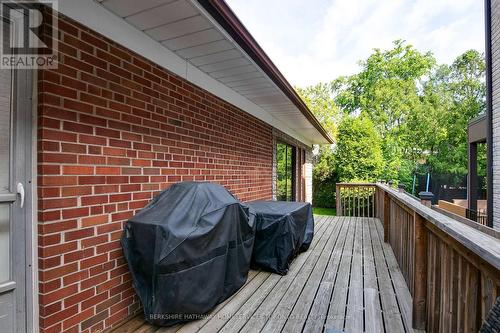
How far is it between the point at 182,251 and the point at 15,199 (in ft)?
3.34

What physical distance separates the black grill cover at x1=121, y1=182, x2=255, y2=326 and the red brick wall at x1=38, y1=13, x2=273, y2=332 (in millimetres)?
194

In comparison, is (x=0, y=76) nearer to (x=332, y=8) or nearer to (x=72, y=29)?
(x=72, y=29)

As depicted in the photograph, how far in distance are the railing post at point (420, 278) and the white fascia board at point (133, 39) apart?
2495 millimetres

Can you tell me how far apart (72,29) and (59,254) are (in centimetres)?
140

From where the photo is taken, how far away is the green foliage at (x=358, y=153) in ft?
38.6

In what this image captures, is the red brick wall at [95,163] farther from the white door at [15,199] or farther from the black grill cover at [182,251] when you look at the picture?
the black grill cover at [182,251]

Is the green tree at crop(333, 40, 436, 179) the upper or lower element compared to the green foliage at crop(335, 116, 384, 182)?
upper

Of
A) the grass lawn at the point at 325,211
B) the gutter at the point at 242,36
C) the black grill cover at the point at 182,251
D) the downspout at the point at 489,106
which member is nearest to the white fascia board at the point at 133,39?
the gutter at the point at 242,36

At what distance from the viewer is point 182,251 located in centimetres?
201

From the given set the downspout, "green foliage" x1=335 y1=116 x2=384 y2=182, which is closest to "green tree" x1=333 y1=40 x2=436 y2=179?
"green foliage" x1=335 y1=116 x2=384 y2=182

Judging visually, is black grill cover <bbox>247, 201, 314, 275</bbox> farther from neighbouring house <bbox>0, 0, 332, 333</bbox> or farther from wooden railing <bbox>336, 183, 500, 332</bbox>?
wooden railing <bbox>336, 183, 500, 332</bbox>

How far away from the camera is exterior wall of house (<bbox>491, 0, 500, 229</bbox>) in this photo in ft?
15.7

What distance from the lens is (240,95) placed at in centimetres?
421

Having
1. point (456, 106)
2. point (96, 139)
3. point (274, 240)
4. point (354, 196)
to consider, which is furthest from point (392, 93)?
point (96, 139)
